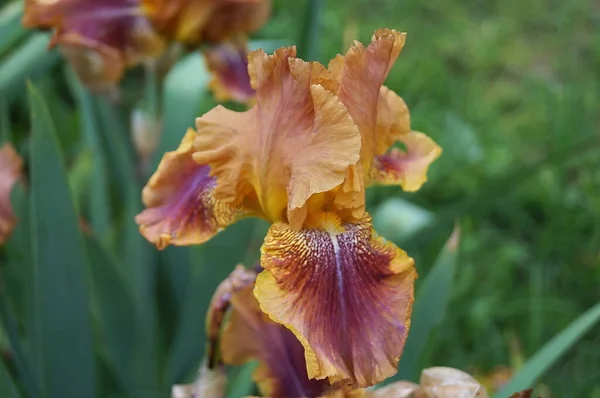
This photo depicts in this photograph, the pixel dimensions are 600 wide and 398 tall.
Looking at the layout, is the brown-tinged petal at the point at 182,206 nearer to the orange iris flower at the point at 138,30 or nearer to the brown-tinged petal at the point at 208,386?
the brown-tinged petal at the point at 208,386

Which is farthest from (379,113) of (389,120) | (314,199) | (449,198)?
(449,198)

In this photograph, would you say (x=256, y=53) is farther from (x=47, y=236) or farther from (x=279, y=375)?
(x=47, y=236)

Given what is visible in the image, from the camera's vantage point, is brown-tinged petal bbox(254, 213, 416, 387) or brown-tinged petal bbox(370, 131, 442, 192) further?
brown-tinged petal bbox(370, 131, 442, 192)

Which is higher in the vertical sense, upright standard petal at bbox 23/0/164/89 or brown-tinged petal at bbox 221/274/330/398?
upright standard petal at bbox 23/0/164/89

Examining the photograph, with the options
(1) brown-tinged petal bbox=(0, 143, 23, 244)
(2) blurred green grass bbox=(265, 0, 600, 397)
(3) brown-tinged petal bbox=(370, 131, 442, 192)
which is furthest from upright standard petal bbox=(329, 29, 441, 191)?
(1) brown-tinged petal bbox=(0, 143, 23, 244)

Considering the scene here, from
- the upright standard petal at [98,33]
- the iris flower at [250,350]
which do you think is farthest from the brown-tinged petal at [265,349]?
the upright standard petal at [98,33]

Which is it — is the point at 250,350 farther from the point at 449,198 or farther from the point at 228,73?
the point at 449,198

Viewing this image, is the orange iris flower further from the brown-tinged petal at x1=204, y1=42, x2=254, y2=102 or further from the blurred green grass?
the blurred green grass
